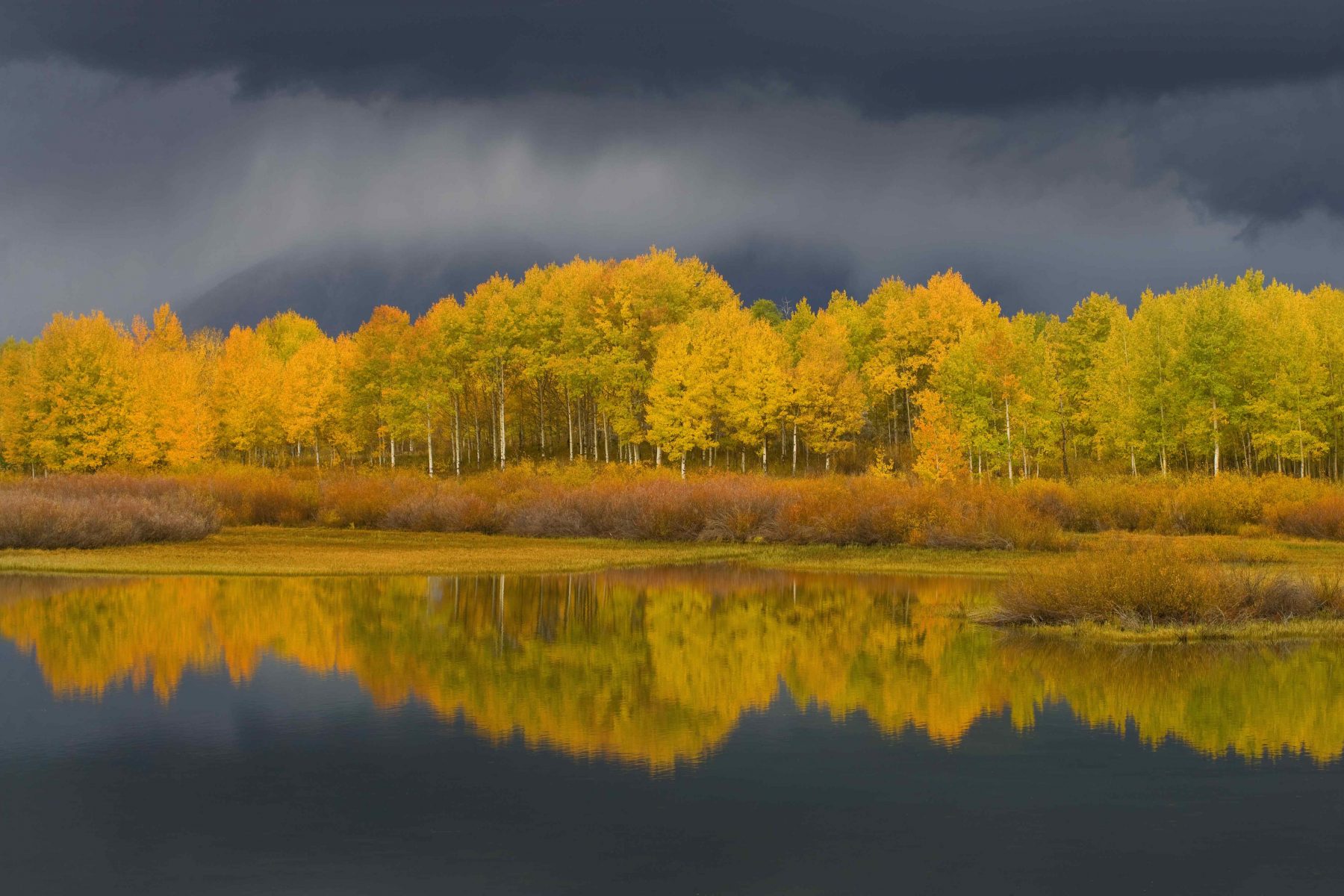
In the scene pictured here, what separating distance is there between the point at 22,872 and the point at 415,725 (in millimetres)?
5543

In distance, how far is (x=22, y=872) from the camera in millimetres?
9711

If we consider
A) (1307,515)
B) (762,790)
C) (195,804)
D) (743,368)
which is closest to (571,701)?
(762,790)

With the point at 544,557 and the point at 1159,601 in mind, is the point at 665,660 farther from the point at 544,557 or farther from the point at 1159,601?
the point at 544,557

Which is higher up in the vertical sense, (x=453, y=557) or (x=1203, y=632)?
(x=453, y=557)

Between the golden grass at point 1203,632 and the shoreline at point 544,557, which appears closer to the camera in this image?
the golden grass at point 1203,632

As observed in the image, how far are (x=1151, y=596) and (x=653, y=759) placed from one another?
12207mm

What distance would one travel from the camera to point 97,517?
39.0m

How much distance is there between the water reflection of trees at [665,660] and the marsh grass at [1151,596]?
130cm

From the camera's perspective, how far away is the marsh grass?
21.5 metres

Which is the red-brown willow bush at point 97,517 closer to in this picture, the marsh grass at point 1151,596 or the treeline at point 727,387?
the treeline at point 727,387

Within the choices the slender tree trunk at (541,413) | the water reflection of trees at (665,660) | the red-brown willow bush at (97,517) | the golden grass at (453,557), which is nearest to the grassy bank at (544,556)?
the golden grass at (453,557)

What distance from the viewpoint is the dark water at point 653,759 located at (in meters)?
9.95

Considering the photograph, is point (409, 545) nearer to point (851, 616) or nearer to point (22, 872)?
point (851, 616)

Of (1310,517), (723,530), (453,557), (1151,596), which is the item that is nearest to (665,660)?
(1151,596)
